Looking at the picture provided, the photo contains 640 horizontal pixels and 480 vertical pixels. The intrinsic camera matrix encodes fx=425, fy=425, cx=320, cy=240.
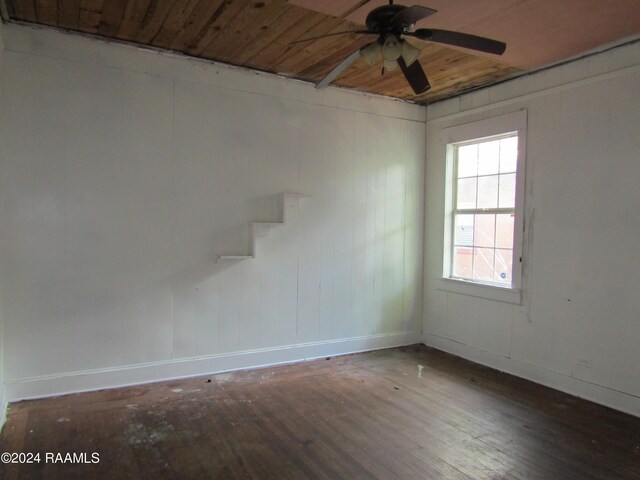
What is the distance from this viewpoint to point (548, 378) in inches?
145

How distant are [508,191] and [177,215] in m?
3.08

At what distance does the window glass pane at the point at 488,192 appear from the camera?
13.9ft

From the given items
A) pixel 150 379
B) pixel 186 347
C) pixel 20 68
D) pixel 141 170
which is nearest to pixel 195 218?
pixel 141 170

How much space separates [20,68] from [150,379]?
256 centimetres

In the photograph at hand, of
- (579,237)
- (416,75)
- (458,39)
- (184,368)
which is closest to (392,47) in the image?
(458,39)

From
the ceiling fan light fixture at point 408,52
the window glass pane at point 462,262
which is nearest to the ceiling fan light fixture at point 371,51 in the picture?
the ceiling fan light fixture at point 408,52

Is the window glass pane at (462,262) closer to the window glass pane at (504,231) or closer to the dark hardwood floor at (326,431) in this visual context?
the window glass pane at (504,231)

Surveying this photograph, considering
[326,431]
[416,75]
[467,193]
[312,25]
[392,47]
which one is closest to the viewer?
[392,47]

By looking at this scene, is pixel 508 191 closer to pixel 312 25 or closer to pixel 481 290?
pixel 481 290

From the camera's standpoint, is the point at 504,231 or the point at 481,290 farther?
the point at 481,290

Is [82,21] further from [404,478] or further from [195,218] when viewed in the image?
[404,478]

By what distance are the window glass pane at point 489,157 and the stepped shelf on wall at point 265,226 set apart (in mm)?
1869

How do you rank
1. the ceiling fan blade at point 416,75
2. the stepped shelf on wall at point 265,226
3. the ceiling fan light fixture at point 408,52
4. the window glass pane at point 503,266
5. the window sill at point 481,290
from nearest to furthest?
1. the ceiling fan light fixture at point 408,52
2. the ceiling fan blade at point 416,75
3. the stepped shelf on wall at point 265,226
4. the window sill at point 481,290
5. the window glass pane at point 503,266

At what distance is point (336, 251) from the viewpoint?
14.6ft
